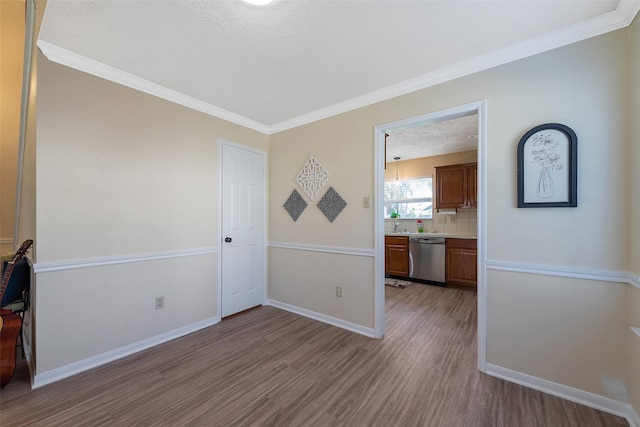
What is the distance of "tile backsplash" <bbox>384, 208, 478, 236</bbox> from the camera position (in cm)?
488

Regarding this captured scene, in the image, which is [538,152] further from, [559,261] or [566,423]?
[566,423]

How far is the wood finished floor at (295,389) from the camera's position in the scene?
5.22ft

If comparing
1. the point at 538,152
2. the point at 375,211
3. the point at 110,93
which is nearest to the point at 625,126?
the point at 538,152

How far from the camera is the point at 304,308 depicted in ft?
10.6

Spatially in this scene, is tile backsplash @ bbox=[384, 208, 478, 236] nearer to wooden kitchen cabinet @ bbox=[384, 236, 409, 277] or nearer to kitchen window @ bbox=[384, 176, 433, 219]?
kitchen window @ bbox=[384, 176, 433, 219]

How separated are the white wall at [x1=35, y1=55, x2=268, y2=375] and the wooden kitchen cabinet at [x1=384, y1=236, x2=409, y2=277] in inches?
134

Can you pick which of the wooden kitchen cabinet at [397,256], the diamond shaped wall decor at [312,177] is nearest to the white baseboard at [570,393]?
the diamond shaped wall decor at [312,177]

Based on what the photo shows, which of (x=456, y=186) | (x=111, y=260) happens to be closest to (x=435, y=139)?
(x=456, y=186)

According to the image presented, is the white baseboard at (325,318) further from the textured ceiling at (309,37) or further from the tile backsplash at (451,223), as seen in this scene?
the tile backsplash at (451,223)

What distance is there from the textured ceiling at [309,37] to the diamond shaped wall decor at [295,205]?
1315 mm

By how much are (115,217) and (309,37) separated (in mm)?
2196

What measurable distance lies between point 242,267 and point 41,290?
5.83ft

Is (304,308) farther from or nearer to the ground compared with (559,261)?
nearer to the ground

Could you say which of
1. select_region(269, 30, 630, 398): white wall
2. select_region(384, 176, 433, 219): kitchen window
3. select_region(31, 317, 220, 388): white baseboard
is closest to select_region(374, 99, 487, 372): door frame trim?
select_region(269, 30, 630, 398): white wall
